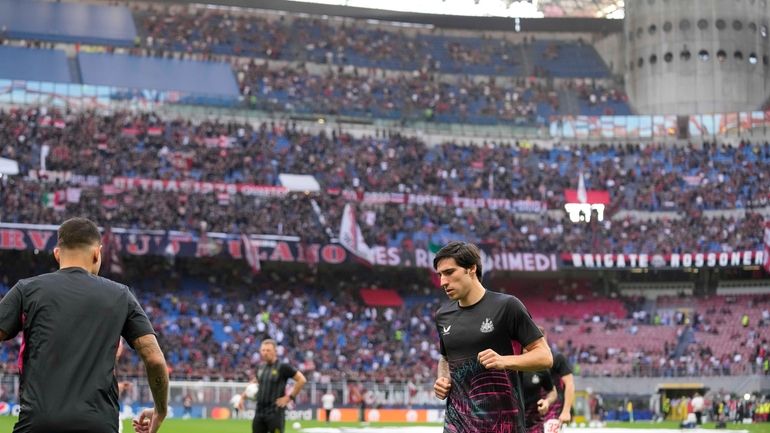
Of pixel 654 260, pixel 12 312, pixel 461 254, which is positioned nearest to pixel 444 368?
pixel 461 254

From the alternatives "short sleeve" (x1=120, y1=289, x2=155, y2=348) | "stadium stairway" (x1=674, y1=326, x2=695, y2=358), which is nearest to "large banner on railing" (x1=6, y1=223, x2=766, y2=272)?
"stadium stairway" (x1=674, y1=326, x2=695, y2=358)

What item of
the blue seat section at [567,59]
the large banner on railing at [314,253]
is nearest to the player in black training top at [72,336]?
the large banner on railing at [314,253]

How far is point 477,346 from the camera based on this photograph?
29.8ft

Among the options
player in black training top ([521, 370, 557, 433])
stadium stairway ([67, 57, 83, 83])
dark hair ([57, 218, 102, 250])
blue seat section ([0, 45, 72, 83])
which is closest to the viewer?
dark hair ([57, 218, 102, 250])

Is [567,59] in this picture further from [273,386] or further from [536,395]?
[536,395]

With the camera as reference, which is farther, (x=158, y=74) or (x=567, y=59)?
(x=567, y=59)

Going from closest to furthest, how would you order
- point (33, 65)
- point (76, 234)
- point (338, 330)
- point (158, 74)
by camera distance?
point (76, 234)
point (338, 330)
point (33, 65)
point (158, 74)

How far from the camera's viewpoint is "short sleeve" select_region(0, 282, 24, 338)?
718 centimetres

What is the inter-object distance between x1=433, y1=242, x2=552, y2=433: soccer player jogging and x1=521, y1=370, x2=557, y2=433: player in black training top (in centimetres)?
510

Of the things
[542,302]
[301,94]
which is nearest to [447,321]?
[542,302]

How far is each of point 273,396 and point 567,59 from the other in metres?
75.4

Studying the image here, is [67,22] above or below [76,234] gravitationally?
above

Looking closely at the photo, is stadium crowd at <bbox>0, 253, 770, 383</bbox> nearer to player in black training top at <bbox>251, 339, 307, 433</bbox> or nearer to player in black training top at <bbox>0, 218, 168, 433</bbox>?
player in black training top at <bbox>251, 339, 307, 433</bbox>

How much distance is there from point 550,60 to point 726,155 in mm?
17149
